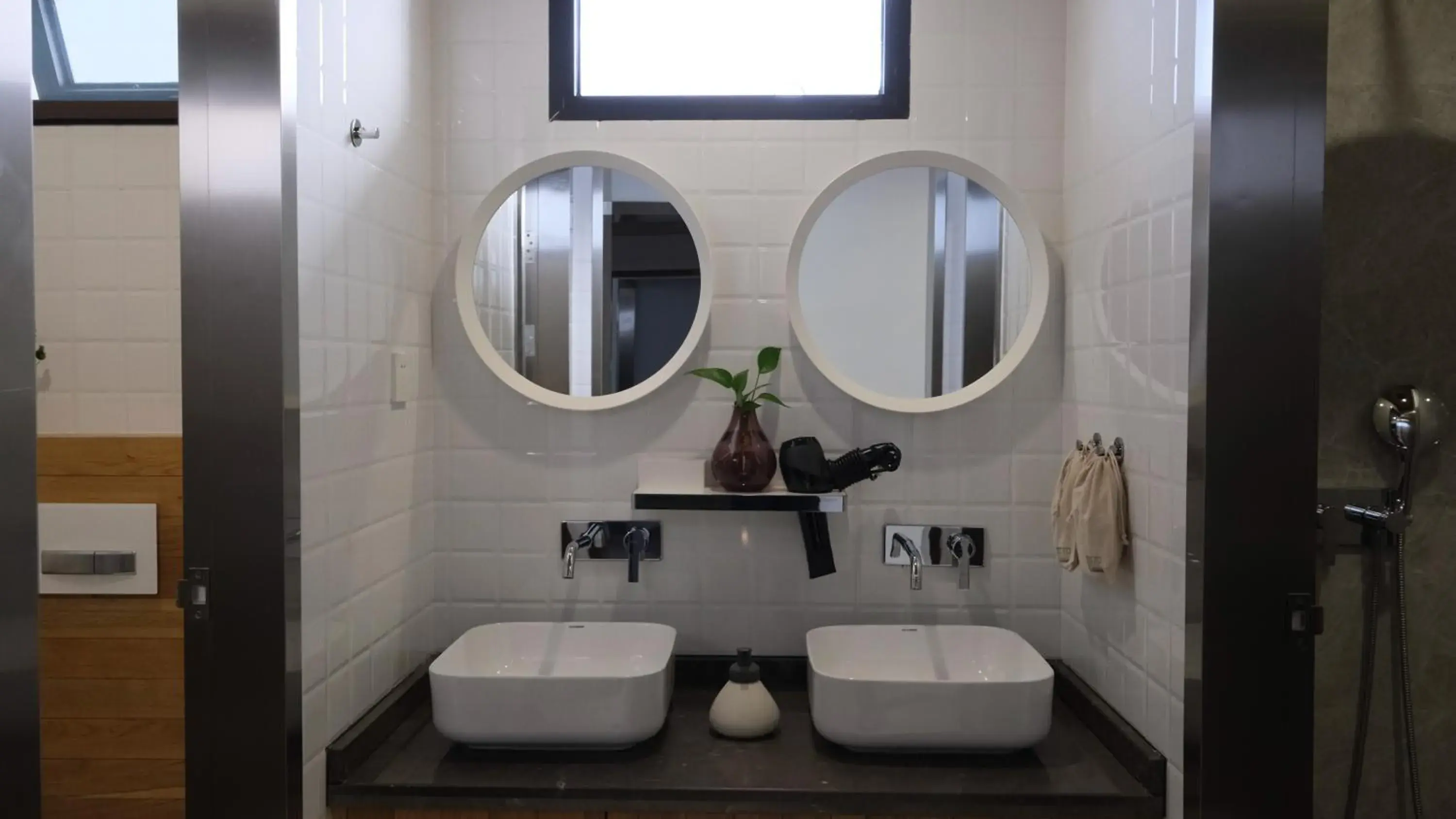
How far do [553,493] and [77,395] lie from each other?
3.16ft

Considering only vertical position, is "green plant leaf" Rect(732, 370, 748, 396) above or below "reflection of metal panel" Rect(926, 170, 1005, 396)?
below

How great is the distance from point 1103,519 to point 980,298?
524 millimetres

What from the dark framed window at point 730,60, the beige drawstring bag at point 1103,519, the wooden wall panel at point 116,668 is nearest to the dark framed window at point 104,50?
the wooden wall panel at point 116,668

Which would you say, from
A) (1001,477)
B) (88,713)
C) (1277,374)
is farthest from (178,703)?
(1277,374)

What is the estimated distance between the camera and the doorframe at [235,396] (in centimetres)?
120

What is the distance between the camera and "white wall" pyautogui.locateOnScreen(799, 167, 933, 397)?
70.9 inches

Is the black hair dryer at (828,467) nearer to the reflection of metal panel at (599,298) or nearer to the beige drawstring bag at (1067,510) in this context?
the beige drawstring bag at (1067,510)

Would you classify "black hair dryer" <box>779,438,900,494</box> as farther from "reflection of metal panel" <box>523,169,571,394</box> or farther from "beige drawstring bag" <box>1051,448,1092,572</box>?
"reflection of metal panel" <box>523,169,571,394</box>

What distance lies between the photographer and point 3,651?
67cm

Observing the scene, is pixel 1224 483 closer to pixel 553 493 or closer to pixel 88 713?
pixel 553 493

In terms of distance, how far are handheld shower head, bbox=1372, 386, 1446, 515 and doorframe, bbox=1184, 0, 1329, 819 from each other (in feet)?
0.51

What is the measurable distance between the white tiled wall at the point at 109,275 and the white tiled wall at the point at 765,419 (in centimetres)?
56

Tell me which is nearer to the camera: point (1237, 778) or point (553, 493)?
point (1237, 778)

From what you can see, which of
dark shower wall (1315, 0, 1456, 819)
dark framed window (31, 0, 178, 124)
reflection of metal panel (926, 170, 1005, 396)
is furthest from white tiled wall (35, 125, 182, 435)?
dark shower wall (1315, 0, 1456, 819)
